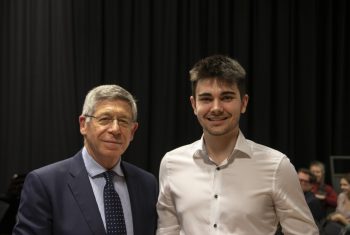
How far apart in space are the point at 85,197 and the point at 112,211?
0.13 m

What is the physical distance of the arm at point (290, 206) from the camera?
7.08 ft

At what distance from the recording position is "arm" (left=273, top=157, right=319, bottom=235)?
7.08ft

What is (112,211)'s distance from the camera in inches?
89.4

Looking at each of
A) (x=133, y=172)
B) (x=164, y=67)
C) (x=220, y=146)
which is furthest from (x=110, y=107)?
(x=164, y=67)

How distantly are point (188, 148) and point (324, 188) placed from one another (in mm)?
5412

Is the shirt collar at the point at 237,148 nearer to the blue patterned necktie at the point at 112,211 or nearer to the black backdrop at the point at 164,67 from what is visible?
the blue patterned necktie at the point at 112,211

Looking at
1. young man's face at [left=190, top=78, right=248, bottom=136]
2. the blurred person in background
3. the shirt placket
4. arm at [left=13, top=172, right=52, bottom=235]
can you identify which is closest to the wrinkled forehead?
young man's face at [left=190, top=78, right=248, bottom=136]

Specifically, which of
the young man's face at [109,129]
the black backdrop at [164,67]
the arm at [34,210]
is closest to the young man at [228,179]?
the young man's face at [109,129]

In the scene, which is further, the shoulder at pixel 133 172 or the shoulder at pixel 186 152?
the shoulder at pixel 133 172

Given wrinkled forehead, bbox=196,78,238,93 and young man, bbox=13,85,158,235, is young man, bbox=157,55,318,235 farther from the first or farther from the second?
young man, bbox=13,85,158,235

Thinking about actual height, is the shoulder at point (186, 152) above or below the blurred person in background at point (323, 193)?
above

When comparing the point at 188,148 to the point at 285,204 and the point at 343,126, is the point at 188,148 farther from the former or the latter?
the point at 343,126

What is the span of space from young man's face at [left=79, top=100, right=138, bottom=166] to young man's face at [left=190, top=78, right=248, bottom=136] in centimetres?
34

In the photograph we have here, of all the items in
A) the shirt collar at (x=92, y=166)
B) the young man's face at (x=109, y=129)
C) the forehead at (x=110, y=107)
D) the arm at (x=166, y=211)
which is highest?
the forehead at (x=110, y=107)
